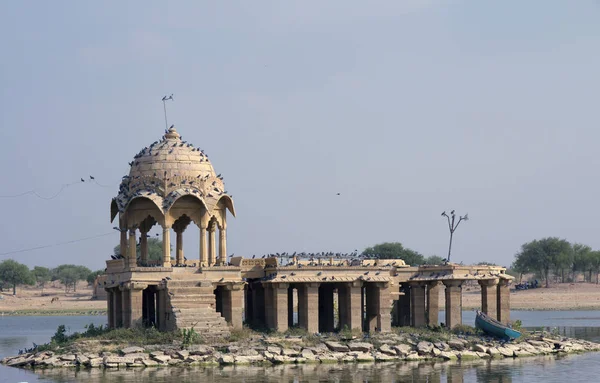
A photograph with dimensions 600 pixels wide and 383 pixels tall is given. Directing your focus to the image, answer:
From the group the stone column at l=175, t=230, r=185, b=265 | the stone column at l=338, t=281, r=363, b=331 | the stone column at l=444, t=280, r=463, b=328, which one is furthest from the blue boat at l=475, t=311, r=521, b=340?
the stone column at l=175, t=230, r=185, b=265

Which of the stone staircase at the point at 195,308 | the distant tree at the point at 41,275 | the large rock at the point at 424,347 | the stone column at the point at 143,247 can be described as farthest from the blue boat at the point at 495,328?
the distant tree at the point at 41,275

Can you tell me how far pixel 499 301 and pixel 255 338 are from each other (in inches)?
645

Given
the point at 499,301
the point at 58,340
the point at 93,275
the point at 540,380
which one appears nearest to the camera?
the point at 540,380

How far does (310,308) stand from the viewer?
208 feet

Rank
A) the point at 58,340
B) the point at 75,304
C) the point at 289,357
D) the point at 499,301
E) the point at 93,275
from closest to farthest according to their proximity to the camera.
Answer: the point at 289,357 < the point at 58,340 < the point at 499,301 < the point at 75,304 < the point at 93,275

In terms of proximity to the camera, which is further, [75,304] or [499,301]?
[75,304]

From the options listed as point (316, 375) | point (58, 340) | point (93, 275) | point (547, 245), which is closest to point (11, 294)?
point (93, 275)

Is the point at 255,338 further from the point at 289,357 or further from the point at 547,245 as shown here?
the point at 547,245

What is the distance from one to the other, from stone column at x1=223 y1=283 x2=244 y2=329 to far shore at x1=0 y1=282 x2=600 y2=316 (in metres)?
69.4

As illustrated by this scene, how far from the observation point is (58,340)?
63062mm

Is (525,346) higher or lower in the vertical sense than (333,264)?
lower

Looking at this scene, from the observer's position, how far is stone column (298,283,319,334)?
6306 cm

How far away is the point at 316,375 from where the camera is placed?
179 feet

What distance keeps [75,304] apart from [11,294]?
2368cm
